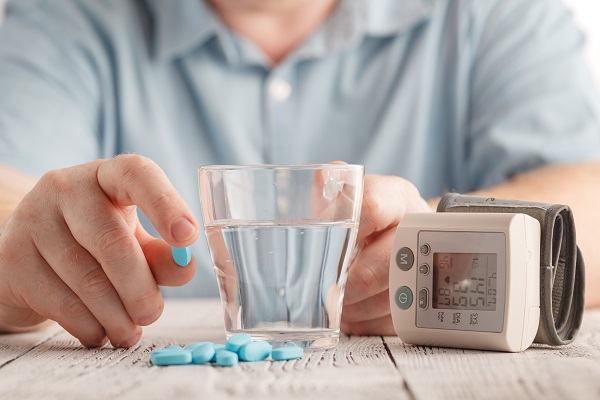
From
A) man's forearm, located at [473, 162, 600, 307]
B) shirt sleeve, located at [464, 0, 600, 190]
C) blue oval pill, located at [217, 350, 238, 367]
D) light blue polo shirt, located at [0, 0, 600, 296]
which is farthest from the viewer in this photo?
→ light blue polo shirt, located at [0, 0, 600, 296]

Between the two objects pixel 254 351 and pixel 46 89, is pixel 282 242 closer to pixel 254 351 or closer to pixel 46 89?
pixel 254 351

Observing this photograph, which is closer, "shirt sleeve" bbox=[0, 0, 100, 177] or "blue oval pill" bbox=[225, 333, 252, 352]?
"blue oval pill" bbox=[225, 333, 252, 352]

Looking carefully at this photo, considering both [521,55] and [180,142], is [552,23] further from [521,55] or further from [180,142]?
[180,142]

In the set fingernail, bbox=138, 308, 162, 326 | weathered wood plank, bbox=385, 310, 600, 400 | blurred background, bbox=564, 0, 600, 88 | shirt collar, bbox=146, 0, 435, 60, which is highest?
blurred background, bbox=564, 0, 600, 88

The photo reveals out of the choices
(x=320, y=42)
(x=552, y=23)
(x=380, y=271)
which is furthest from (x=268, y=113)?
(x=380, y=271)

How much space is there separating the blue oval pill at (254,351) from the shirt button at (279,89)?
1092 millimetres

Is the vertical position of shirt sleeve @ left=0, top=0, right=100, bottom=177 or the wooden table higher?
shirt sleeve @ left=0, top=0, right=100, bottom=177

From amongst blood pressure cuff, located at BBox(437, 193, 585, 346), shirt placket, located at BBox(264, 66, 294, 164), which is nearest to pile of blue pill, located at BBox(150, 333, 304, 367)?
blood pressure cuff, located at BBox(437, 193, 585, 346)

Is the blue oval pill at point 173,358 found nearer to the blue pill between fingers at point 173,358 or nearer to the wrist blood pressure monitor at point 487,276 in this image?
the blue pill between fingers at point 173,358

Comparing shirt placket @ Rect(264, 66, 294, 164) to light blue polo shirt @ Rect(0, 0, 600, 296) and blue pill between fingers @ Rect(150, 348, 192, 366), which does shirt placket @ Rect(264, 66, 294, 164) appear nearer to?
light blue polo shirt @ Rect(0, 0, 600, 296)

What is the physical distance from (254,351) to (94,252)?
188mm

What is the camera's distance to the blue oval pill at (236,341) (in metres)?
0.68

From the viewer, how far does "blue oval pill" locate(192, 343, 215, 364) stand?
67 centimetres

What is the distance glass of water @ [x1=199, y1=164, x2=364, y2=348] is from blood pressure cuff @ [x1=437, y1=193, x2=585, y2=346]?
0.12 m
